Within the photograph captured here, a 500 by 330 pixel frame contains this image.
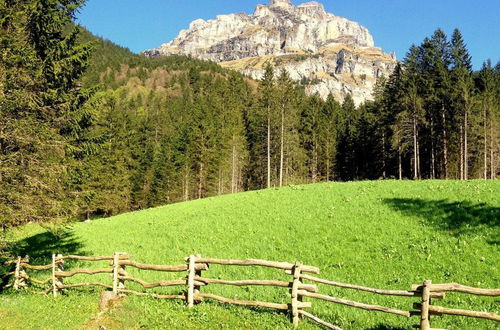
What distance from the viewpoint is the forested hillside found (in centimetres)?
1678

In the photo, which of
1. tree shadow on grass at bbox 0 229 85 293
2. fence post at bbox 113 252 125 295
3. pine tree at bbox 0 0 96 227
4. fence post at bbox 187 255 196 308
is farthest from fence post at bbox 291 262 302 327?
tree shadow on grass at bbox 0 229 85 293

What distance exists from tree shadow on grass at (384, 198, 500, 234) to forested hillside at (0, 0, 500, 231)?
18.6 m

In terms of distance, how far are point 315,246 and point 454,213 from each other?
7807 millimetres

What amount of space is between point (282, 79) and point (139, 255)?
3910 cm

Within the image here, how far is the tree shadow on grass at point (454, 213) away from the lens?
59.1ft

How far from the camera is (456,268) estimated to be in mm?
14320

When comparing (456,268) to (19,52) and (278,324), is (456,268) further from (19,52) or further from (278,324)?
(19,52)

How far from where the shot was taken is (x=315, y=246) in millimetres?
18750

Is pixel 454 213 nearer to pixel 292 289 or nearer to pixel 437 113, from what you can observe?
pixel 292 289

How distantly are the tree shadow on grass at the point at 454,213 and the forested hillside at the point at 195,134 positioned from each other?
60.9ft

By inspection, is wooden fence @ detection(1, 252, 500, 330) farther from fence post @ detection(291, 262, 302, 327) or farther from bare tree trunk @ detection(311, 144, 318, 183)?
bare tree trunk @ detection(311, 144, 318, 183)

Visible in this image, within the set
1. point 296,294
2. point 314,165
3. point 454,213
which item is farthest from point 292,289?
point 314,165

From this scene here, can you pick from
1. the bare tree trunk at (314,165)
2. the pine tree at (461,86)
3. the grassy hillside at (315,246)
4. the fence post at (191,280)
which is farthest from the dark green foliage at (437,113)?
the fence post at (191,280)

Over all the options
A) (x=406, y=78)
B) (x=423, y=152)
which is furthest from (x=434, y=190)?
(x=423, y=152)
